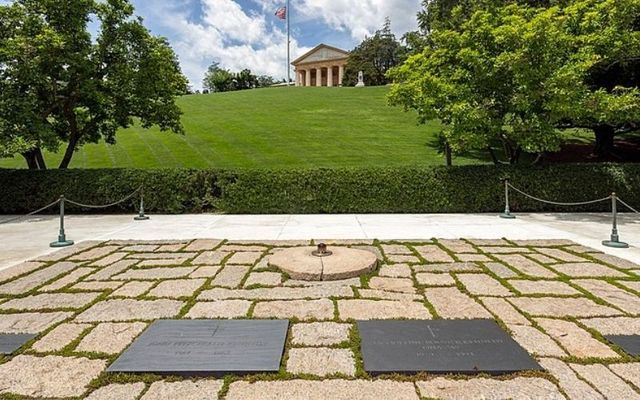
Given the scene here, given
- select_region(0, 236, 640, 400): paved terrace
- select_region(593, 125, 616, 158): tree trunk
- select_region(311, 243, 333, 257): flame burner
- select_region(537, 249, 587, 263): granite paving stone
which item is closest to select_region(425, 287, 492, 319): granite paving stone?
select_region(0, 236, 640, 400): paved terrace

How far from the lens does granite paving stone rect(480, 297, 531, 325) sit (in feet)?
12.6

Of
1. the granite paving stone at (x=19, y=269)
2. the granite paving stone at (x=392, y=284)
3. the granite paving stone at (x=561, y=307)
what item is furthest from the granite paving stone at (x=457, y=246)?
the granite paving stone at (x=19, y=269)

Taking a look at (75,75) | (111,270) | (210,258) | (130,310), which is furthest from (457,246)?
(75,75)

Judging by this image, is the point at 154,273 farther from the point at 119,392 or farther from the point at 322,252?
the point at 119,392

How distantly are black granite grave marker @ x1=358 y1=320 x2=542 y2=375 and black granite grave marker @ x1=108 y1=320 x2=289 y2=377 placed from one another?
0.77 metres

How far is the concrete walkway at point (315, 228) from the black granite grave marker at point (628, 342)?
11.8ft

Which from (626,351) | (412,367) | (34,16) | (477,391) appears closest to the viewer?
(477,391)

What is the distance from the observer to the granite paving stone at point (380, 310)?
398 cm

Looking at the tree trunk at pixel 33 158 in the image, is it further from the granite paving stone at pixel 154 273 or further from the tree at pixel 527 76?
the tree at pixel 527 76

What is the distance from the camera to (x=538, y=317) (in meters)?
3.96

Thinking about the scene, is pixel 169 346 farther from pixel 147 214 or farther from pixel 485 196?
pixel 485 196

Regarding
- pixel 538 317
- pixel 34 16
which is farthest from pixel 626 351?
pixel 34 16

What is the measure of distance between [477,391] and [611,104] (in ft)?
35.6

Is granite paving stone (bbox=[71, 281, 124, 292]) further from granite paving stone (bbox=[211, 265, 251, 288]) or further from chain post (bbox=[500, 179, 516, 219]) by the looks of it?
chain post (bbox=[500, 179, 516, 219])
